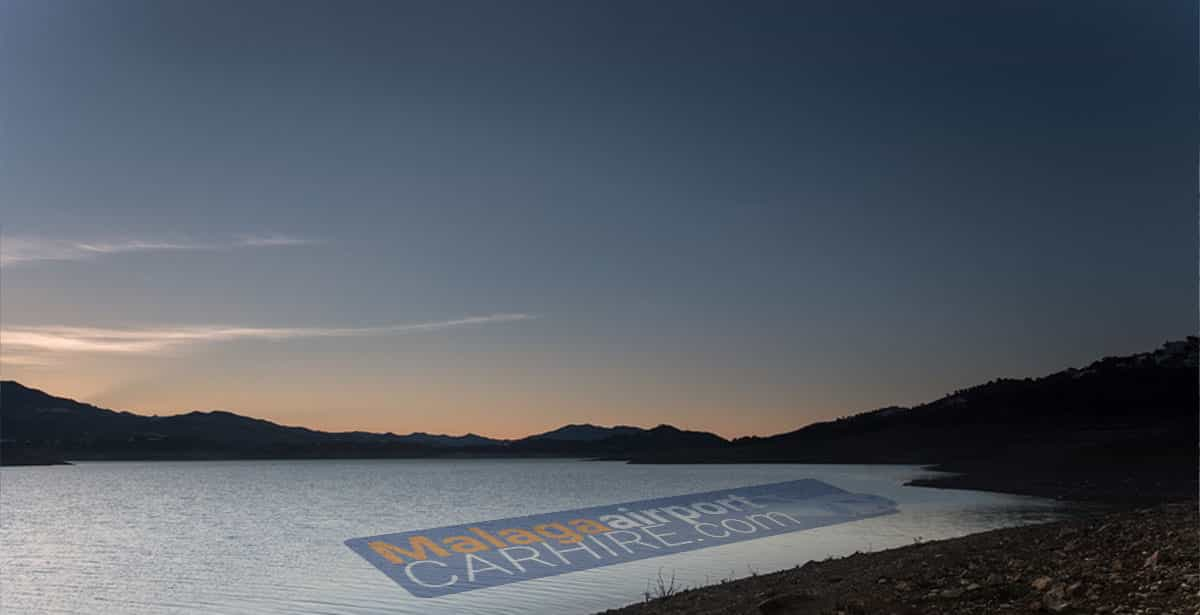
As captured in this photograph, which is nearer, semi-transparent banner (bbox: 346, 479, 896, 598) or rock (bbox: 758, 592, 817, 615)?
rock (bbox: 758, 592, 817, 615)

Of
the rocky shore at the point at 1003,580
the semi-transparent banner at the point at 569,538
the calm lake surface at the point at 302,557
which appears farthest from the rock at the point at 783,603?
the semi-transparent banner at the point at 569,538

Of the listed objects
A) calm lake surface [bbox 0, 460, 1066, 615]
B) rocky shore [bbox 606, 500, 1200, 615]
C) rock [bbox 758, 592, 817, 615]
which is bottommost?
calm lake surface [bbox 0, 460, 1066, 615]

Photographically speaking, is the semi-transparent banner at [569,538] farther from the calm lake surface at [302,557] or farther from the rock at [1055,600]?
the rock at [1055,600]

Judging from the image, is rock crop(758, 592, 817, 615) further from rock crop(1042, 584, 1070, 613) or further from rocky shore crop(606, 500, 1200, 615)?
rock crop(1042, 584, 1070, 613)

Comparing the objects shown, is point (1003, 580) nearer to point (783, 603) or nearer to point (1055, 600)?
point (1055, 600)

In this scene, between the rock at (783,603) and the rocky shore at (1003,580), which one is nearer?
the rocky shore at (1003,580)

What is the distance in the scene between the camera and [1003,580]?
12.1 metres

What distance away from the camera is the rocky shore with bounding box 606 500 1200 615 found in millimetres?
10266

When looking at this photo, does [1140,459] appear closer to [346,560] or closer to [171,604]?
[346,560]

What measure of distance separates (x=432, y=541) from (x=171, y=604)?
14.8m

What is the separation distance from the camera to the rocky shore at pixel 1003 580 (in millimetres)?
10266

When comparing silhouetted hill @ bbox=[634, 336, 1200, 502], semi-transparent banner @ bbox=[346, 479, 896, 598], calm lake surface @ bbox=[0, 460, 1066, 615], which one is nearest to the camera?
calm lake surface @ bbox=[0, 460, 1066, 615]


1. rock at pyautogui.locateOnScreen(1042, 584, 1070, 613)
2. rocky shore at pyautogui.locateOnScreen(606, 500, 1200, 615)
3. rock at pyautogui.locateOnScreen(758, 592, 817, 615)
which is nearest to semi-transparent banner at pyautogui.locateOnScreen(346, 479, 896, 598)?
rocky shore at pyautogui.locateOnScreen(606, 500, 1200, 615)

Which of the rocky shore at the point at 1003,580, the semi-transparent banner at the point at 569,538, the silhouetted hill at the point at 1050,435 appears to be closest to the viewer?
the rocky shore at the point at 1003,580
